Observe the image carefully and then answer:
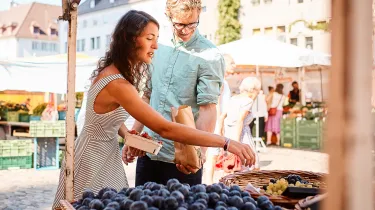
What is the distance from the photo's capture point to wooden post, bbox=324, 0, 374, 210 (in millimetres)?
757

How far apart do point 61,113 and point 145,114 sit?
10.4m

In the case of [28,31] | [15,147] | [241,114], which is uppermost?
[28,31]

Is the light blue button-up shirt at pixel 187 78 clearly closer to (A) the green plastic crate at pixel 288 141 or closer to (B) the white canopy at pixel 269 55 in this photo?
(B) the white canopy at pixel 269 55

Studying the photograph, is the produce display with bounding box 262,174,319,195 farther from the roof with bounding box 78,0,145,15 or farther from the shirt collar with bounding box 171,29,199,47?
the roof with bounding box 78,0,145,15

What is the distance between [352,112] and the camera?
2.50ft

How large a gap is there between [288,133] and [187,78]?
1180cm

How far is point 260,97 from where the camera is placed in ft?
42.9

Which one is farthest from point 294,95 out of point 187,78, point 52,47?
point 52,47

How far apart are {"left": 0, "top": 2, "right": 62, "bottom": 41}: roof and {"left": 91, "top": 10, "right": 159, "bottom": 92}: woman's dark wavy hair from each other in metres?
67.8

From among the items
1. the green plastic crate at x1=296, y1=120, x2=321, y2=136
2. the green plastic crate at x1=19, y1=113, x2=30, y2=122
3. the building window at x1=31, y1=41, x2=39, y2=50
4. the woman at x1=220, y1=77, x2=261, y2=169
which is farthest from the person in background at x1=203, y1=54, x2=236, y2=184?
the building window at x1=31, y1=41, x2=39, y2=50

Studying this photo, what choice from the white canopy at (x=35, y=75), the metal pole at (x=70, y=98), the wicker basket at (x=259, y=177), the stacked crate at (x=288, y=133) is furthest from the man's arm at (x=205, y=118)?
the stacked crate at (x=288, y=133)

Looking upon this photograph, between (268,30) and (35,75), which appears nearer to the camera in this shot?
(35,75)

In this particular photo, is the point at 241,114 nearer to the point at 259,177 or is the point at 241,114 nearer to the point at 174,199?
the point at 259,177

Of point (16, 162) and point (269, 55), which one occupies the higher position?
point (269, 55)
